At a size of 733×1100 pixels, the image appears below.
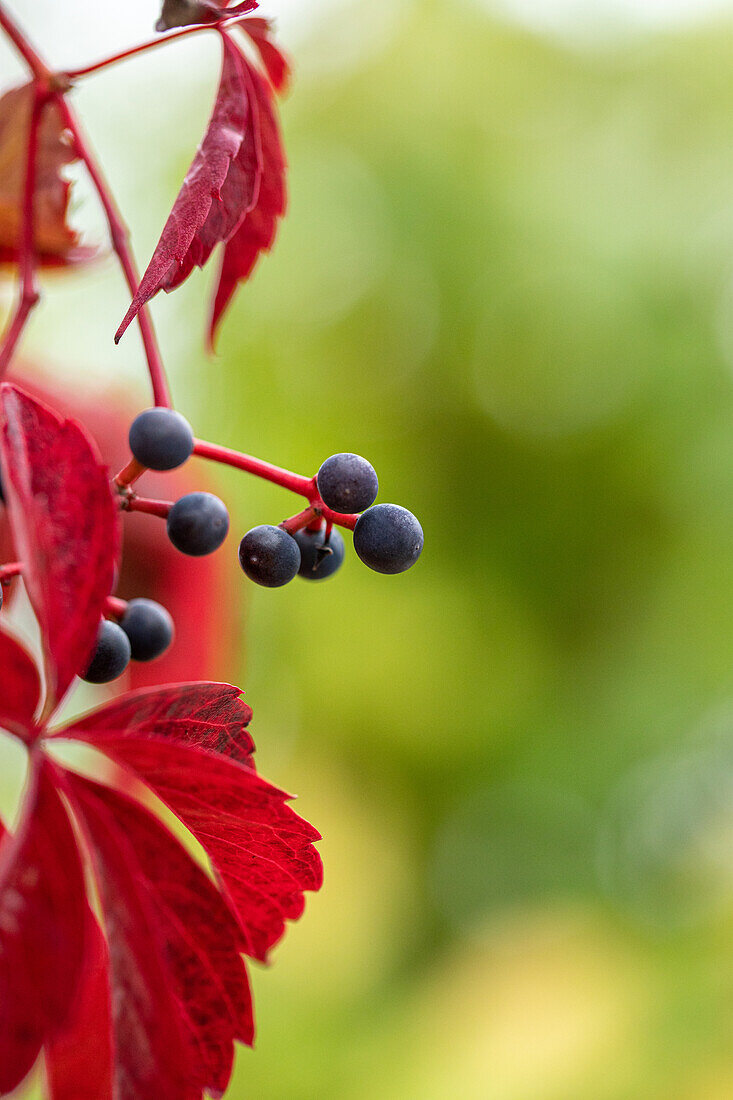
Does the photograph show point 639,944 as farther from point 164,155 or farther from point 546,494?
point 164,155

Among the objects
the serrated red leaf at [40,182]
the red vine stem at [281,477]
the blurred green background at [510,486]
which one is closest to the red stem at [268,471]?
the red vine stem at [281,477]

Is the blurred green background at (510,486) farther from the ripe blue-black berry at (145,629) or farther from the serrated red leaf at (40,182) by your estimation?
the ripe blue-black berry at (145,629)

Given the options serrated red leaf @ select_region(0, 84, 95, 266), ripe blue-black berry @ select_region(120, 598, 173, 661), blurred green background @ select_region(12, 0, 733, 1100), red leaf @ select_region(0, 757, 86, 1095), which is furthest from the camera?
blurred green background @ select_region(12, 0, 733, 1100)

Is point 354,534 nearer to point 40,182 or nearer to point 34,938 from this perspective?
point 34,938

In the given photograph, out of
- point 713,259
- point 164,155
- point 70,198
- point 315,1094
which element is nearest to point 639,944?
point 315,1094

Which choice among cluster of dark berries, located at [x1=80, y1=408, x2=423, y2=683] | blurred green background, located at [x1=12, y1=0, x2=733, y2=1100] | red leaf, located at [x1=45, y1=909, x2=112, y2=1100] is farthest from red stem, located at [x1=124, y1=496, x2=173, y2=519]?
blurred green background, located at [x1=12, y1=0, x2=733, y2=1100]

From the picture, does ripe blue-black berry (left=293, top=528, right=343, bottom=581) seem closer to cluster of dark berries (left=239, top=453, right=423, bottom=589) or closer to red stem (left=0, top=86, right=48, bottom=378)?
cluster of dark berries (left=239, top=453, right=423, bottom=589)
